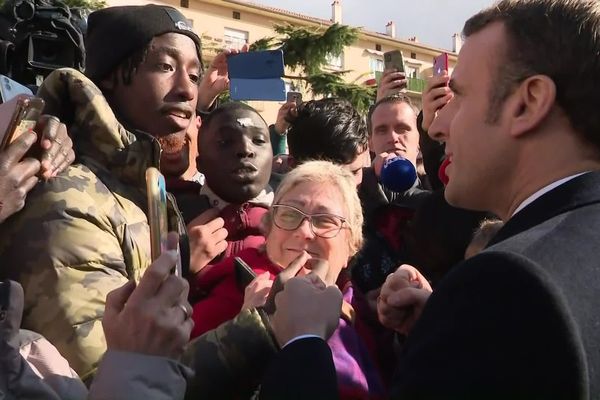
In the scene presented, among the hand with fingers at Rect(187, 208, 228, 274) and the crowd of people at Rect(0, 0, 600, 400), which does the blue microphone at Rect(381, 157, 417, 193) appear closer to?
the crowd of people at Rect(0, 0, 600, 400)

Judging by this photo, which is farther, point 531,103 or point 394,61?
point 394,61

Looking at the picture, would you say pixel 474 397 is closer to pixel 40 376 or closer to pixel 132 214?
pixel 40 376

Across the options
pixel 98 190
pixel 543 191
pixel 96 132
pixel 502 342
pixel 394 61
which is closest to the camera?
pixel 502 342

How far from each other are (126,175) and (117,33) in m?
0.55

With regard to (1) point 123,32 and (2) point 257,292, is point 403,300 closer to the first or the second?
(2) point 257,292

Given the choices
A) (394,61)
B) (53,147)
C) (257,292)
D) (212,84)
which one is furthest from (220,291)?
(394,61)

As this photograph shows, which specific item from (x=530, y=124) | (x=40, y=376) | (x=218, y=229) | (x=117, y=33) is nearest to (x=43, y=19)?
(x=117, y=33)

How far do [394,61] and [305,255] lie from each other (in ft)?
6.31

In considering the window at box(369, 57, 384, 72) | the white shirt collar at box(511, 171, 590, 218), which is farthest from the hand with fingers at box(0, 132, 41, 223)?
the window at box(369, 57, 384, 72)

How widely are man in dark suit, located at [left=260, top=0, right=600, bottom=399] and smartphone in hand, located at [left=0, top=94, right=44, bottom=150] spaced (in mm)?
923

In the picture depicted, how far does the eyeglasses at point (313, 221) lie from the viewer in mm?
2154

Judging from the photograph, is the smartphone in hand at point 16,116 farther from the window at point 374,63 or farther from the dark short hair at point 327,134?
the window at point 374,63

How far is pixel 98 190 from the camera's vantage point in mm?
1774

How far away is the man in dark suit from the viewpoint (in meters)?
1.07
